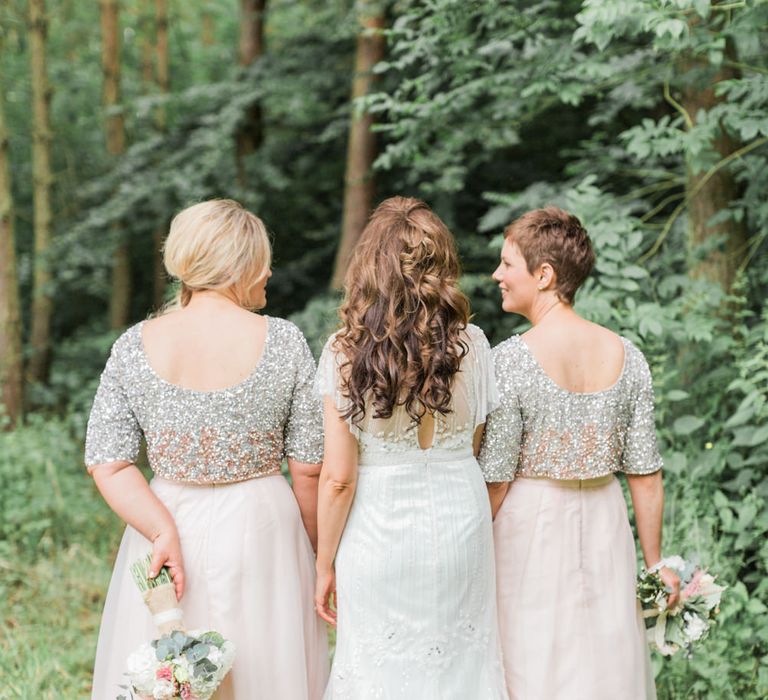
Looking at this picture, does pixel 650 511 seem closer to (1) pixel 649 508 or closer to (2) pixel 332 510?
(1) pixel 649 508

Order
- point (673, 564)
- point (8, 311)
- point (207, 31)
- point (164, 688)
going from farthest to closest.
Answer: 1. point (207, 31)
2. point (8, 311)
3. point (673, 564)
4. point (164, 688)

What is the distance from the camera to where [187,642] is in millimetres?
2354

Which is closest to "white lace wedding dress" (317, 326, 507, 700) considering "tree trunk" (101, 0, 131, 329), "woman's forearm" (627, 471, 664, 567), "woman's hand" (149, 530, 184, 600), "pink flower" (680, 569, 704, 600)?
"woman's hand" (149, 530, 184, 600)

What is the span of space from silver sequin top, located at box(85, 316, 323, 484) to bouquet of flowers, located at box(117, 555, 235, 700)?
45cm

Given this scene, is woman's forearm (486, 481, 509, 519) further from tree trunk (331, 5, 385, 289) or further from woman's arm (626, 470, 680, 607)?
tree trunk (331, 5, 385, 289)

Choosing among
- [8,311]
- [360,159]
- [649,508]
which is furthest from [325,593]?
[8,311]

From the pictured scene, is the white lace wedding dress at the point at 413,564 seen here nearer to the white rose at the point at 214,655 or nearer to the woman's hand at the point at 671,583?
the white rose at the point at 214,655

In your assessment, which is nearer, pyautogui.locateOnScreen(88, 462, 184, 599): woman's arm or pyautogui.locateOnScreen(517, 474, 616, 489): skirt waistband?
pyautogui.locateOnScreen(88, 462, 184, 599): woman's arm

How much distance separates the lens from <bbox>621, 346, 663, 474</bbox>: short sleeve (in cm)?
279

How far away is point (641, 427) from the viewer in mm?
2807

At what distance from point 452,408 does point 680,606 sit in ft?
3.31

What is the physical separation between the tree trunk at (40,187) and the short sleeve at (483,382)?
25.6 feet

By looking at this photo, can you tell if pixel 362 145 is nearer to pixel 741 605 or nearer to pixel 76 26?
pixel 741 605

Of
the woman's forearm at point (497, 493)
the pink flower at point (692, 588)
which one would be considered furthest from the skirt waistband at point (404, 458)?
the pink flower at point (692, 588)
